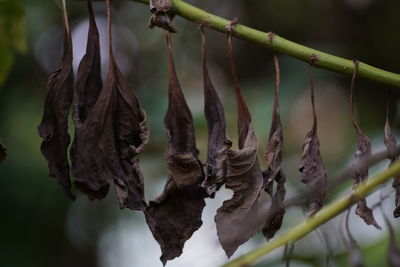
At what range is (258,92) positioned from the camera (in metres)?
2.08

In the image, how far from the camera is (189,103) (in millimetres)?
2365

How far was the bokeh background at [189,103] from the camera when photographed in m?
1.92

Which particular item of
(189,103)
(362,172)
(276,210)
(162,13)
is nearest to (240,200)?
(276,210)

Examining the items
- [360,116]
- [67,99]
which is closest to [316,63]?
[67,99]

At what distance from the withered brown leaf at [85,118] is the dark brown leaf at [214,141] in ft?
0.47

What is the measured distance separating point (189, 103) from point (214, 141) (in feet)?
4.71

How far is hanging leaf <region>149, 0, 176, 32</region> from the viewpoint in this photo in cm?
90

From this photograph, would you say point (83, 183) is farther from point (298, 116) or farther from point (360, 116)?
point (298, 116)

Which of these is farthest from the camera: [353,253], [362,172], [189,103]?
[189,103]

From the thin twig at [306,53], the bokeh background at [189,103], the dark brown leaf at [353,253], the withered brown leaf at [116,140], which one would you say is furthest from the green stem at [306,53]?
the bokeh background at [189,103]

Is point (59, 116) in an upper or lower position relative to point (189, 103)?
lower

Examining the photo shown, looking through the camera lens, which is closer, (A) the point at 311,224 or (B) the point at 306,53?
(A) the point at 311,224

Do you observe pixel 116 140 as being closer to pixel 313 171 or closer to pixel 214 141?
pixel 214 141

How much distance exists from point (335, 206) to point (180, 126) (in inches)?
12.4
